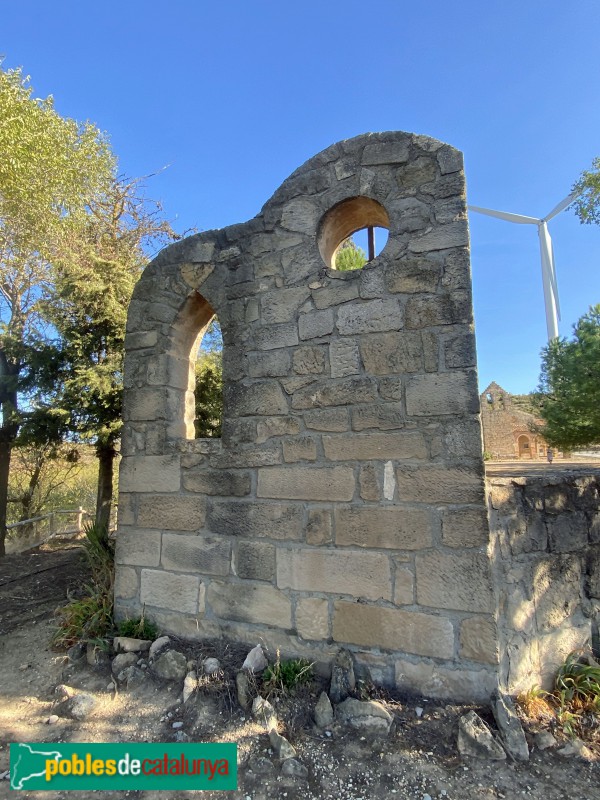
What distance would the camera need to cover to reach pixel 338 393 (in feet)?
10.0

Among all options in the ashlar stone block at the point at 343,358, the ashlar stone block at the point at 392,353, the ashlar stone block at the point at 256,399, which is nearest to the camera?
the ashlar stone block at the point at 392,353

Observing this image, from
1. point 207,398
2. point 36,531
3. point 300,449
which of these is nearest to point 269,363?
point 300,449

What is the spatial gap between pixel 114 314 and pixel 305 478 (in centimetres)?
470

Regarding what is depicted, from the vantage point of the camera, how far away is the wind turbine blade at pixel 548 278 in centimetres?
1562

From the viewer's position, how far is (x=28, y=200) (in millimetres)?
6891

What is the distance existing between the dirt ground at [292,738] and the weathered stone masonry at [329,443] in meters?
0.31

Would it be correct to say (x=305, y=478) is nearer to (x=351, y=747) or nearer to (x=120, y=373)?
(x=351, y=747)

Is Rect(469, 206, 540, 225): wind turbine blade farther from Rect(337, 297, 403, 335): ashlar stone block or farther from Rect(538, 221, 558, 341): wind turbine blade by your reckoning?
Rect(337, 297, 403, 335): ashlar stone block

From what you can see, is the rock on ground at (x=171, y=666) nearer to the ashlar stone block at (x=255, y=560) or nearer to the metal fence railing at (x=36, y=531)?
the ashlar stone block at (x=255, y=560)

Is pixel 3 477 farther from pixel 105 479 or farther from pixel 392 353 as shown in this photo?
pixel 392 353

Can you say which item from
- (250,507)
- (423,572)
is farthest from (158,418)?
(423,572)

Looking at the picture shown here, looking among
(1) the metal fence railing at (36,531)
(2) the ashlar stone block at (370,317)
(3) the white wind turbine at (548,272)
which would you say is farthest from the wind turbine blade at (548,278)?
(1) the metal fence railing at (36,531)

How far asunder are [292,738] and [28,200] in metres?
7.85

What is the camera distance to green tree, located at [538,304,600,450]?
394cm
